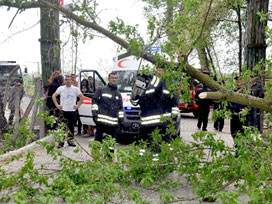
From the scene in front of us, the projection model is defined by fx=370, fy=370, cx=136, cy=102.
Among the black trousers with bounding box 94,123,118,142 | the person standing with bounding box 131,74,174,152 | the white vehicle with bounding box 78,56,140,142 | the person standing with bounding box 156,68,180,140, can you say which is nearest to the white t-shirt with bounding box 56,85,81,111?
the white vehicle with bounding box 78,56,140,142

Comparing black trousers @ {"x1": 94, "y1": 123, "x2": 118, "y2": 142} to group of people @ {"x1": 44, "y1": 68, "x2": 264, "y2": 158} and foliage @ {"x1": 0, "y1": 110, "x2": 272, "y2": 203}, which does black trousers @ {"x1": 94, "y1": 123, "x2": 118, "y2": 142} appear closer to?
group of people @ {"x1": 44, "y1": 68, "x2": 264, "y2": 158}

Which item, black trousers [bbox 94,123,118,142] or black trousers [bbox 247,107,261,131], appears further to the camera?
black trousers [bbox 247,107,261,131]

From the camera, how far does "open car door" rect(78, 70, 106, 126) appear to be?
395 inches

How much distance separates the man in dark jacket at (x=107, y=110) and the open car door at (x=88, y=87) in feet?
10.4

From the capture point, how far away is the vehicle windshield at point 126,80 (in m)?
10.1

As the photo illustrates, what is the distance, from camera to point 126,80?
10242 mm

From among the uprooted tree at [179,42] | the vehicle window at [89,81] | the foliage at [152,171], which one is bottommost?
the foliage at [152,171]

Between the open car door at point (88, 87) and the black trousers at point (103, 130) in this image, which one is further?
the open car door at point (88, 87)

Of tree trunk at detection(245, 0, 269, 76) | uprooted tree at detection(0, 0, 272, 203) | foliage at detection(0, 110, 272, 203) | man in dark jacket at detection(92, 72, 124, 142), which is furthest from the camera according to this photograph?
tree trunk at detection(245, 0, 269, 76)

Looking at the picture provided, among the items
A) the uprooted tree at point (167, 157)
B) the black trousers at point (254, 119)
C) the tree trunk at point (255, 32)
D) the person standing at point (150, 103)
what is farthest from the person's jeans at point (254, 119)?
the uprooted tree at point (167, 157)

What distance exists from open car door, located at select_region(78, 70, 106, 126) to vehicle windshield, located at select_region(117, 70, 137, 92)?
470mm

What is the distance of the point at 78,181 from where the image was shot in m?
4.15

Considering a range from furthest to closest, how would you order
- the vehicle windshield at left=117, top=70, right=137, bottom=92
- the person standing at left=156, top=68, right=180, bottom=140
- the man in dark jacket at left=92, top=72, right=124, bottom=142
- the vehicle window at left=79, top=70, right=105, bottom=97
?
the vehicle window at left=79, top=70, right=105, bottom=97
the vehicle windshield at left=117, top=70, right=137, bottom=92
the man in dark jacket at left=92, top=72, right=124, bottom=142
the person standing at left=156, top=68, right=180, bottom=140

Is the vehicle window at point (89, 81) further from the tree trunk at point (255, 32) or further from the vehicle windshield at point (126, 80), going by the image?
the tree trunk at point (255, 32)
